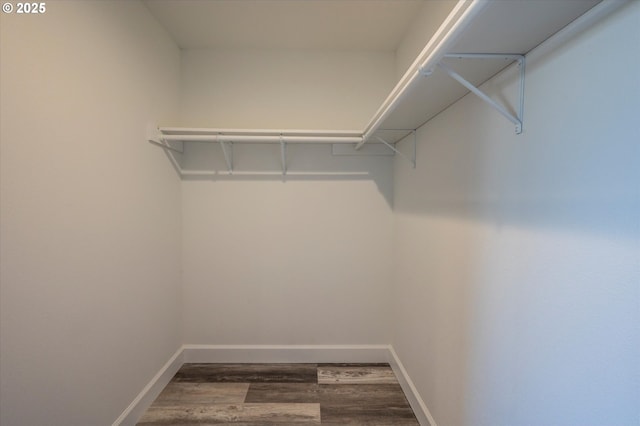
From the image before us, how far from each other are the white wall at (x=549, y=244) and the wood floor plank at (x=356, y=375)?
724mm

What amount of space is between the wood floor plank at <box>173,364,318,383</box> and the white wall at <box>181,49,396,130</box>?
188cm

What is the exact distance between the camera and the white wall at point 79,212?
98 centimetres

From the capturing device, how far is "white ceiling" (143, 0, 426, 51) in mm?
1654

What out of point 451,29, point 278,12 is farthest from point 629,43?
point 278,12

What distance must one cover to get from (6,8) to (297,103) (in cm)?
151

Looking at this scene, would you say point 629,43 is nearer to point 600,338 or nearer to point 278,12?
point 600,338

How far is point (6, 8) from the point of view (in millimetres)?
966

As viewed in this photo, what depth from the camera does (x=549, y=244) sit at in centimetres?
77

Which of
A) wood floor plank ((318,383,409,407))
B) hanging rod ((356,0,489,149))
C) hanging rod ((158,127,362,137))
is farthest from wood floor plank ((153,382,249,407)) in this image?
hanging rod ((356,0,489,149))

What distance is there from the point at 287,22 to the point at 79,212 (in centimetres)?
162

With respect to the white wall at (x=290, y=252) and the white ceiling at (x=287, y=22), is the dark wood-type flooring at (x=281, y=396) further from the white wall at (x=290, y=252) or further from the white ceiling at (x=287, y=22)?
the white ceiling at (x=287, y=22)

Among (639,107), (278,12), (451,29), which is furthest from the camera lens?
(278,12)

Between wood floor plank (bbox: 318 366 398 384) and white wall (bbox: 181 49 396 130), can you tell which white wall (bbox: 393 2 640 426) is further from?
white wall (bbox: 181 49 396 130)

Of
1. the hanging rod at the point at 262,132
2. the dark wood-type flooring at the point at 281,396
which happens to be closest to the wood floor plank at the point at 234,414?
the dark wood-type flooring at the point at 281,396
